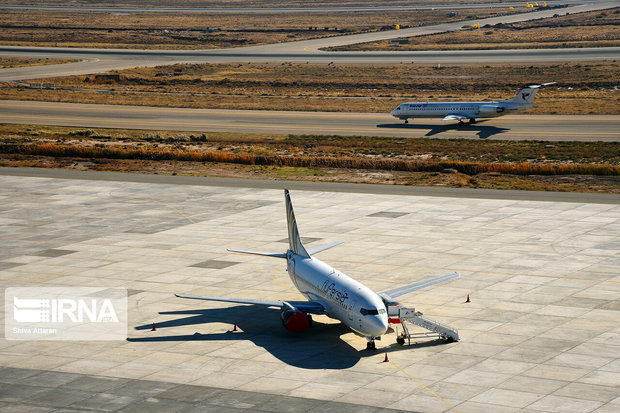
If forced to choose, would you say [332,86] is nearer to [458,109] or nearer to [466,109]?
[458,109]

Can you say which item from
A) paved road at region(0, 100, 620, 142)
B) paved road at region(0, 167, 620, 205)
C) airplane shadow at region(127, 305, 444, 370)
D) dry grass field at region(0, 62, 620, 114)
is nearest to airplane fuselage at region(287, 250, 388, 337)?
airplane shadow at region(127, 305, 444, 370)

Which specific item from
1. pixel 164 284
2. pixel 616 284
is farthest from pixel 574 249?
pixel 164 284

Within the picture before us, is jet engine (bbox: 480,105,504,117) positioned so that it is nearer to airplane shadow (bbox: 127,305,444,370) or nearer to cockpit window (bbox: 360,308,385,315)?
airplane shadow (bbox: 127,305,444,370)

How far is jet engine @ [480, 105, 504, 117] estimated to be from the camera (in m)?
119

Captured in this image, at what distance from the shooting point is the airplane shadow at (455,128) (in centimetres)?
11526

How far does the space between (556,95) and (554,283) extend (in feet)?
327

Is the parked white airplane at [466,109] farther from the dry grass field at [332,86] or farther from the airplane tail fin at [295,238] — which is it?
the airplane tail fin at [295,238]

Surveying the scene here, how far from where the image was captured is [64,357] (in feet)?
138

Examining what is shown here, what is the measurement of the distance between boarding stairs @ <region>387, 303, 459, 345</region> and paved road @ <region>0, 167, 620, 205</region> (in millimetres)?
37340

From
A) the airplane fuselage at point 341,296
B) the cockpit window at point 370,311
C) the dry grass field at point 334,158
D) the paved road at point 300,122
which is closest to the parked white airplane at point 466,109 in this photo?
the paved road at point 300,122

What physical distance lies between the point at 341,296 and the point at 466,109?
83056 millimetres

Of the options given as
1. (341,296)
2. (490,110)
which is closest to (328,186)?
(490,110)

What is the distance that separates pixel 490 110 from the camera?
120m

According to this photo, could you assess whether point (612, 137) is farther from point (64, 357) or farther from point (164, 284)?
point (64, 357)
